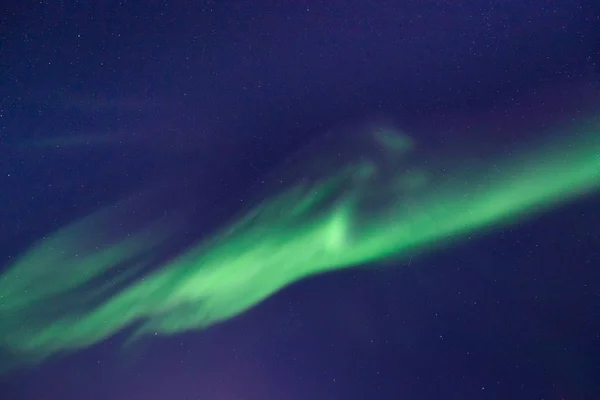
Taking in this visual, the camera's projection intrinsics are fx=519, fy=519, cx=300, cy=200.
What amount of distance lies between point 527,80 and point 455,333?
1.49 ft

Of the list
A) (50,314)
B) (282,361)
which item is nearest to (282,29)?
(282,361)

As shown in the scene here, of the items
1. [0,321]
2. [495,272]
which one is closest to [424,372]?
[495,272]

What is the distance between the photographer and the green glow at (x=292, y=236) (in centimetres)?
89

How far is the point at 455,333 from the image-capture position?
876mm

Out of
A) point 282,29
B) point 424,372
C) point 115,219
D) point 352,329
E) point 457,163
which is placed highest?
point 282,29

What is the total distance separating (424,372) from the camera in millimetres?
882

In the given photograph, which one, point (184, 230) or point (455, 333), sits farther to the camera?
point (184, 230)

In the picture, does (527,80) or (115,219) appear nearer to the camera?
(527,80)

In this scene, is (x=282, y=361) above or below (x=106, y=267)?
below

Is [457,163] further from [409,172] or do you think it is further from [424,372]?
[424,372]

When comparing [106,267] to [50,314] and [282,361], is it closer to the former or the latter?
[50,314]

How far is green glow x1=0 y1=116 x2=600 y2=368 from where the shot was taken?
89cm

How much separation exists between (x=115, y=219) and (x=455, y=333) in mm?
672

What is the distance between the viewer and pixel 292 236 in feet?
3.19
